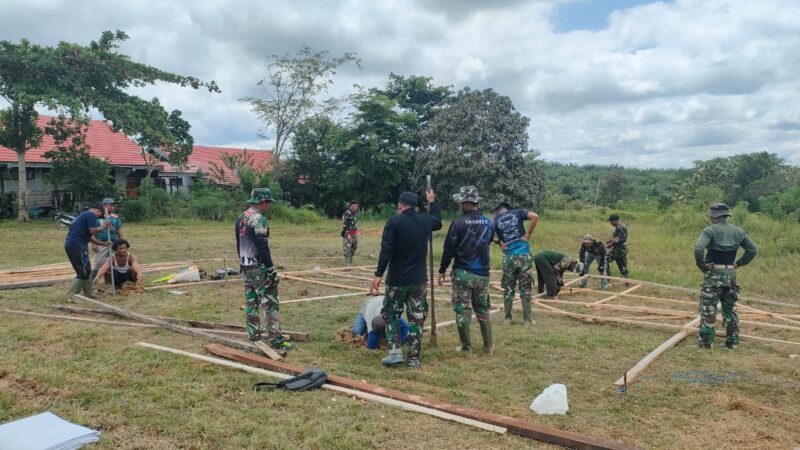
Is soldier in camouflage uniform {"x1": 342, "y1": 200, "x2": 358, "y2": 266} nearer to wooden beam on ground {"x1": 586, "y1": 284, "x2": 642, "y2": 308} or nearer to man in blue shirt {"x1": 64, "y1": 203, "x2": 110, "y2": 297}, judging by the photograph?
man in blue shirt {"x1": 64, "y1": 203, "x2": 110, "y2": 297}

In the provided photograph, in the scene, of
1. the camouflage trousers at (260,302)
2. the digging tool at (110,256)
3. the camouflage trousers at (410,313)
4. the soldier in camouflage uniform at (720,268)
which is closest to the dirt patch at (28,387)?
the camouflage trousers at (260,302)

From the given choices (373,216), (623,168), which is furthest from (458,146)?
(623,168)

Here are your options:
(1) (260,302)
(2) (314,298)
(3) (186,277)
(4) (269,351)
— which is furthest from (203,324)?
(3) (186,277)

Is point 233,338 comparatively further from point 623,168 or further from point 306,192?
point 623,168

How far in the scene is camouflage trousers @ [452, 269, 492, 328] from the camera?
6.50m

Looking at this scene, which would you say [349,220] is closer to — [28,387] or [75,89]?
[28,387]

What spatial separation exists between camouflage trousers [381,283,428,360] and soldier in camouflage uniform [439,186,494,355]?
560 mm

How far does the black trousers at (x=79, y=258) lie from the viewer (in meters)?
9.27

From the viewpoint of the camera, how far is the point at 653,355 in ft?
21.8

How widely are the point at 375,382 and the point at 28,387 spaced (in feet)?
10.9

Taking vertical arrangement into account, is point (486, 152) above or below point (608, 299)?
above

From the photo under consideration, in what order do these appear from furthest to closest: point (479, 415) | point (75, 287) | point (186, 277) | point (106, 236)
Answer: point (186, 277)
point (106, 236)
point (75, 287)
point (479, 415)

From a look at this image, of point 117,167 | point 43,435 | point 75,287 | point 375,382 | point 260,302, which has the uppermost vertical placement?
point 117,167

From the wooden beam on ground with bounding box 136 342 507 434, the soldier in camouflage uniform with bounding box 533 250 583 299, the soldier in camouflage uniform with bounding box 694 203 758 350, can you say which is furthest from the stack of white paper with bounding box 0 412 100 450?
the soldier in camouflage uniform with bounding box 533 250 583 299
